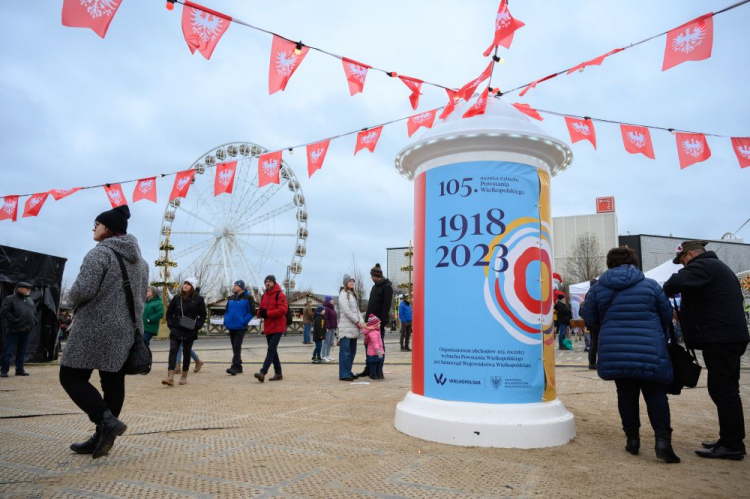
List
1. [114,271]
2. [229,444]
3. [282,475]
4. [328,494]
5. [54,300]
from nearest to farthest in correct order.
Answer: [328,494] → [282,475] → [114,271] → [229,444] → [54,300]

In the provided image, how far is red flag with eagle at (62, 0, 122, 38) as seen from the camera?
4.67 metres

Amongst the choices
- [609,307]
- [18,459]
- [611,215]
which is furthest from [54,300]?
[611,215]

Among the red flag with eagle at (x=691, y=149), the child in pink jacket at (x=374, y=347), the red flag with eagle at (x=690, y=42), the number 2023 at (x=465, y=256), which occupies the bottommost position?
the child in pink jacket at (x=374, y=347)

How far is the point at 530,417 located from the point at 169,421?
325 cm

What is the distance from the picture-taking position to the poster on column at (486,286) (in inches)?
165

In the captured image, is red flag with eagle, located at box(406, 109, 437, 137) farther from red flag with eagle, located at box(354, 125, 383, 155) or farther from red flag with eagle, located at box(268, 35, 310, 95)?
red flag with eagle, located at box(268, 35, 310, 95)

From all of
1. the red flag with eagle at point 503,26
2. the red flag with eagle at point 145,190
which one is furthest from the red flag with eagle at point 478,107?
the red flag with eagle at point 145,190

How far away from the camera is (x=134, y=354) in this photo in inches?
148

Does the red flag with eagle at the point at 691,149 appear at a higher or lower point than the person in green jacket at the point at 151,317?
higher

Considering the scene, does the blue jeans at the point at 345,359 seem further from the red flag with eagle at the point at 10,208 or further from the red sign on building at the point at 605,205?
the red sign on building at the point at 605,205

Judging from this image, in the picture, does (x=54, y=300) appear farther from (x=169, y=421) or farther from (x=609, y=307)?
(x=609, y=307)

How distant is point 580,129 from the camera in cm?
819

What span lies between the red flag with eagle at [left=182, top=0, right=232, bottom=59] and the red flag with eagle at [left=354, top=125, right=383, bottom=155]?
11.4ft

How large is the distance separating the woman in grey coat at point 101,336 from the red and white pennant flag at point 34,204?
8.94 metres
